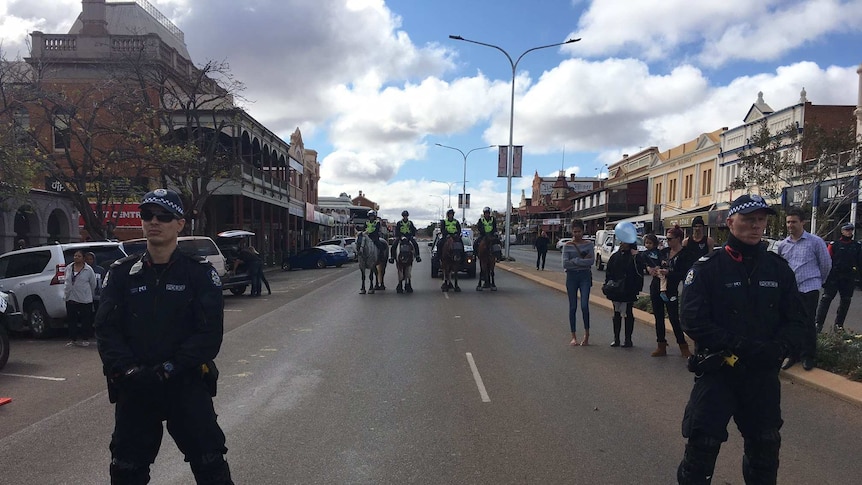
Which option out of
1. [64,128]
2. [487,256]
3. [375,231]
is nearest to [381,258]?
[375,231]

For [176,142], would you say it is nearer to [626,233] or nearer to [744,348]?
[626,233]

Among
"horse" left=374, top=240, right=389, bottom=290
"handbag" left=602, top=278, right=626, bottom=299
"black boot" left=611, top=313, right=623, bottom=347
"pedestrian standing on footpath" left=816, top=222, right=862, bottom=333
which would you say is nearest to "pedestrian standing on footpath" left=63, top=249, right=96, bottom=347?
"horse" left=374, top=240, right=389, bottom=290

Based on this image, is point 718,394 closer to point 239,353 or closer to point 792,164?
point 239,353

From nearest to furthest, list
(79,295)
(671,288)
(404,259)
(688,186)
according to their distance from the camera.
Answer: (671,288)
(79,295)
(404,259)
(688,186)

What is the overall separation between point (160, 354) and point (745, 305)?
10.7ft

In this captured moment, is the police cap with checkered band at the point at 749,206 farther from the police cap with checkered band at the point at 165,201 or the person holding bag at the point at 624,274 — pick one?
the person holding bag at the point at 624,274

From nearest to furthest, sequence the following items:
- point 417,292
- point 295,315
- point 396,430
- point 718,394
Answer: point 718,394 < point 396,430 < point 295,315 < point 417,292

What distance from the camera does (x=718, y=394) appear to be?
3.48 m

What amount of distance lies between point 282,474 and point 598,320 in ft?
28.5

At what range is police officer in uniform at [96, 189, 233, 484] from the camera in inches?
125

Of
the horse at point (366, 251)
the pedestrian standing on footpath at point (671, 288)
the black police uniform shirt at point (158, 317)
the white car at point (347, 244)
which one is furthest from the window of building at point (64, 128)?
the white car at point (347, 244)

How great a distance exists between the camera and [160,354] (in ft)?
10.4

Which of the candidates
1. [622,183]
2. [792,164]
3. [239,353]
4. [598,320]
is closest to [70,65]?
[239,353]

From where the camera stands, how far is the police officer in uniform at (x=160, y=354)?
125 inches
